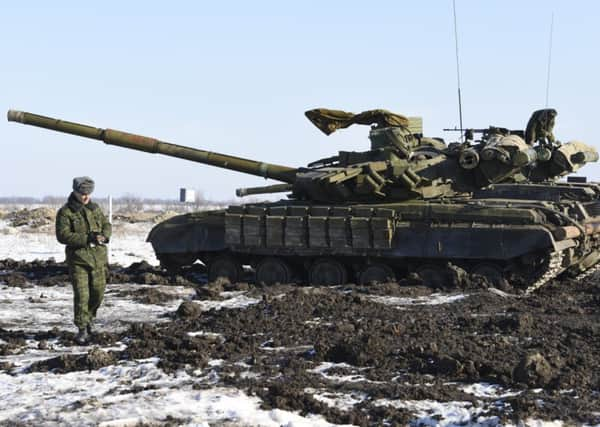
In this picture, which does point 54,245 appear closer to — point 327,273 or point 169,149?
point 169,149

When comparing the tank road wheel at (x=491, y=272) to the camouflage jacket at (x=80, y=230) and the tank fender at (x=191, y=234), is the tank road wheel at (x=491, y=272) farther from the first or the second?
the camouflage jacket at (x=80, y=230)

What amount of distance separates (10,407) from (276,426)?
7.55 feet

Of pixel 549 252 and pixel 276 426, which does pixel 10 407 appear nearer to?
pixel 276 426

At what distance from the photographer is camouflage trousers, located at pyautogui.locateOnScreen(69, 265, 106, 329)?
1033cm

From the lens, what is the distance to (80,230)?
1040 cm

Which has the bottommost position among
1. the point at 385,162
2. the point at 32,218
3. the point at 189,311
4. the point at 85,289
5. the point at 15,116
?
the point at 189,311

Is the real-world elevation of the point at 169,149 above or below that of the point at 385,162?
above

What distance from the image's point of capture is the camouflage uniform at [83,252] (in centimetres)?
1028

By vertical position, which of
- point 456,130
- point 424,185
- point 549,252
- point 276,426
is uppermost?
point 456,130

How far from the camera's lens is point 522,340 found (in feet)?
32.2

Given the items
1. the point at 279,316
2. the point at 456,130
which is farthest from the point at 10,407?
the point at 456,130

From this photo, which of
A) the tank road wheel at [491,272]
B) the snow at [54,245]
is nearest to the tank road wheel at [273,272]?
the tank road wheel at [491,272]

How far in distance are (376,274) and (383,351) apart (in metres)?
7.04

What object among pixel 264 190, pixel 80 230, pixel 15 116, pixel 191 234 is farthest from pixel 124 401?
pixel 15 116
